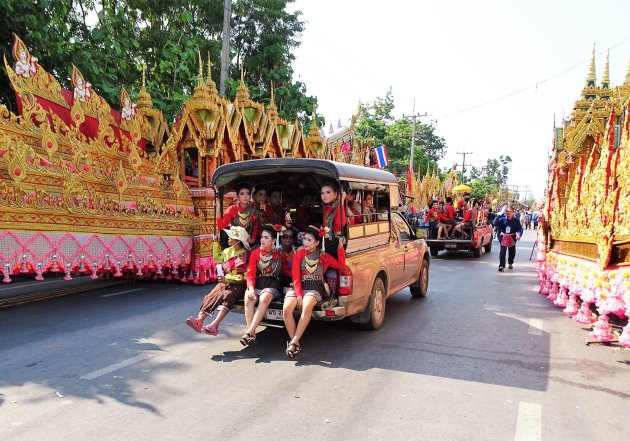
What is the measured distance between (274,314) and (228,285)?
2.48 feet

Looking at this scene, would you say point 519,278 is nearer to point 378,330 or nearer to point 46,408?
point 378,330

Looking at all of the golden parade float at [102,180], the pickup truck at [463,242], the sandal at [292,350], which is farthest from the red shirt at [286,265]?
the pickup truck at [463,242]

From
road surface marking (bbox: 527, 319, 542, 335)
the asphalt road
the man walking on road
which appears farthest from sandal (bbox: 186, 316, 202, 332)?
the man walking on road

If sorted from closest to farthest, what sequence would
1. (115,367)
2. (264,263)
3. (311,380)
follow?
1. (311,380)
2. (115,367)
3. (264,263)

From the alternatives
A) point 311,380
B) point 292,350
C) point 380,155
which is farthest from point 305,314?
point 380,155

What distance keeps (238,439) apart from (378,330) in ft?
10.6

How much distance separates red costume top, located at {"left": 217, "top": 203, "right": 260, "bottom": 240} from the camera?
616 centimetres

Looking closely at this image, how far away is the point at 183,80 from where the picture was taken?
16.4m

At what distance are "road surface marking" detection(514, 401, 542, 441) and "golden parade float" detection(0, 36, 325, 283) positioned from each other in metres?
6.28

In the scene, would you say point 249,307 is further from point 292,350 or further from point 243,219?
point 243,219

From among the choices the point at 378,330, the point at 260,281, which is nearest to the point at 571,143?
the point at 378,330

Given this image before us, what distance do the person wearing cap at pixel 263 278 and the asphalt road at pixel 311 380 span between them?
412 millimetres

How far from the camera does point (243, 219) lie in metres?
6.16

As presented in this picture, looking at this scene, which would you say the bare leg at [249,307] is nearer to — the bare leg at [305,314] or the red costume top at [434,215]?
the bare leg at [305,314]
